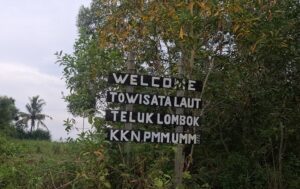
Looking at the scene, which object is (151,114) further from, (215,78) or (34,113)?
(34,113)

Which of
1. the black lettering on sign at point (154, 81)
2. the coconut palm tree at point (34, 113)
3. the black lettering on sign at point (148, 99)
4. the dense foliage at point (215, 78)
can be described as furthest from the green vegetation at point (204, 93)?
the coconut palm tree at point (34, 113)

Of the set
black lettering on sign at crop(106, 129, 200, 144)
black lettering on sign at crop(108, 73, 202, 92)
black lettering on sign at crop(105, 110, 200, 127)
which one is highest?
black lettering on sign at crop(108, 73, 202, 92)

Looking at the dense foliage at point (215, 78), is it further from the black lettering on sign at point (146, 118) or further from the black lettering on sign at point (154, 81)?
the black lettering on sign at point (146, 118)

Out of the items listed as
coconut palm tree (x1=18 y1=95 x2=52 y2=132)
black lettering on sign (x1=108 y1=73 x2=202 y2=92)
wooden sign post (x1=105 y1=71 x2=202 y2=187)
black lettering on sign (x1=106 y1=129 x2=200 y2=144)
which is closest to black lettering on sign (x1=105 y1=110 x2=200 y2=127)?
wooden sign post (x1=105 y1=71 x2=202 y2=187)

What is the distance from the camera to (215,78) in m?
7.60

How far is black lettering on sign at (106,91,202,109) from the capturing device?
6.93 m

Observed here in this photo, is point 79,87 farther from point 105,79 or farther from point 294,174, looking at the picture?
point 294,174

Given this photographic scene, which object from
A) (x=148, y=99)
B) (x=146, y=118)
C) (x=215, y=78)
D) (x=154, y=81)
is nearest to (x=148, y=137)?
(x=146, y=118)

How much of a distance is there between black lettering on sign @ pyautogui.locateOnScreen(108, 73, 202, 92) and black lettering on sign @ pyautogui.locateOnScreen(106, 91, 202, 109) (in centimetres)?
14

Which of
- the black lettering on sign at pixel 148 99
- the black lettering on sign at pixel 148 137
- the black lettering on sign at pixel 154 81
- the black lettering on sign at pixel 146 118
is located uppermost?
the black lettering on sign at pixel 154 81

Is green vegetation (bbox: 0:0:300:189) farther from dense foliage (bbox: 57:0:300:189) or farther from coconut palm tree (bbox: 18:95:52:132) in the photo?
coconut palm tree (bbox: 18:95:52:132)

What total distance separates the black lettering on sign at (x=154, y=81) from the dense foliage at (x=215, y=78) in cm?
29

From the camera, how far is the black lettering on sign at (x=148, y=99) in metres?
6.93

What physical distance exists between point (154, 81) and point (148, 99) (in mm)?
255
